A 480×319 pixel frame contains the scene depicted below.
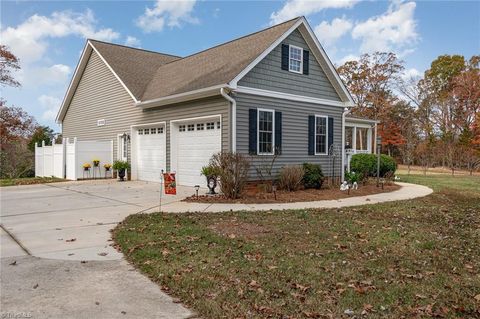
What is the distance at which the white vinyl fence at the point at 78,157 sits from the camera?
1678 cm

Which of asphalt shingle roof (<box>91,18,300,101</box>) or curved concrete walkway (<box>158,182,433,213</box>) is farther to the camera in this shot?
asphalt shingle roof (<box>91,18,300,101</box>)

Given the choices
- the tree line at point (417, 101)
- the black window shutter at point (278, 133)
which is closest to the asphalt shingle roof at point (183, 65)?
the black window shutter at point (278, 133)

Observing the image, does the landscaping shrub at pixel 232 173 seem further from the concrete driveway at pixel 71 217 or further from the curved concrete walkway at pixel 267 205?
the concrete driveway at pixel 71 217

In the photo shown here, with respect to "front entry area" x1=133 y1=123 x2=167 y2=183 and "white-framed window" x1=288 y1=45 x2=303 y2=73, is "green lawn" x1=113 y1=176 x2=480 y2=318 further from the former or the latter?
"front entry area" x1=133 y1=123 x2=167 y2=183

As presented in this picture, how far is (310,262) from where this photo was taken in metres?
4.57

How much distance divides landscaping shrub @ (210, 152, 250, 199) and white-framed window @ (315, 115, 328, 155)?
5264 mm

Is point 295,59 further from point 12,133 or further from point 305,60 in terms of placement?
point 12,133

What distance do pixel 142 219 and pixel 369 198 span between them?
680 cm

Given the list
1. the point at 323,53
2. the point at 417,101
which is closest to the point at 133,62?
the point at 323,53

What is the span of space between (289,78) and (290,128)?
1.85 metres

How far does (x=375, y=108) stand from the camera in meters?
35.2

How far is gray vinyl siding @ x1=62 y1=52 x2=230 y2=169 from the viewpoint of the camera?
12.4 metres

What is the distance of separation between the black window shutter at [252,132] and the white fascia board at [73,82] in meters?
11.7

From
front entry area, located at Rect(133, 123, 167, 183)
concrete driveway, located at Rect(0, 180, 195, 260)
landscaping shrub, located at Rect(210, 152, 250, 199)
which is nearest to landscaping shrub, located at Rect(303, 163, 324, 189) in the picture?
landscaping shrub, located at Rect(210, 152, 250, 199)
